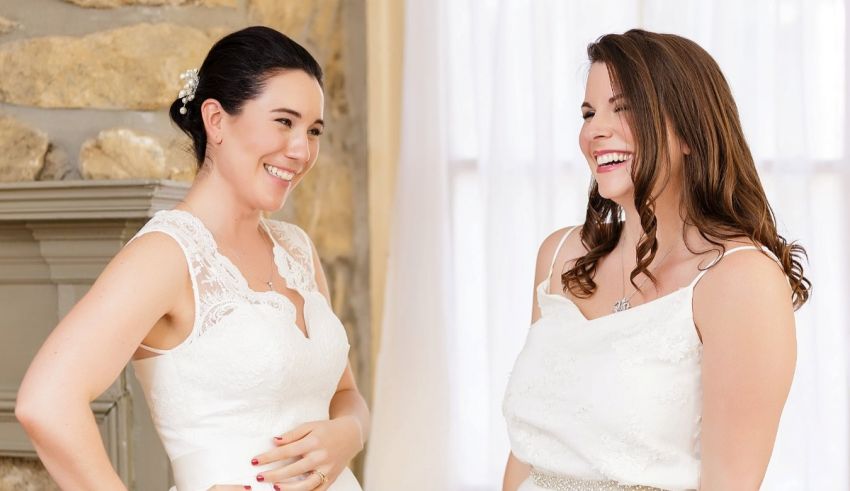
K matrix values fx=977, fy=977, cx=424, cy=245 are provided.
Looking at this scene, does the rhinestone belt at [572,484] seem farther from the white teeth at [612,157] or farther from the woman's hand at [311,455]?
the white teeth at [612,157]

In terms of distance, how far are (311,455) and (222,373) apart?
24cm

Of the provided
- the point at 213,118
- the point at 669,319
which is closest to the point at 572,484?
the point at 669,319

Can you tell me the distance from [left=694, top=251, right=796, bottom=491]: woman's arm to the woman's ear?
96cm

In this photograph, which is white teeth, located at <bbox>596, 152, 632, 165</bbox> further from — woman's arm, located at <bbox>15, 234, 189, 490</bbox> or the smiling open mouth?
woman's arm, located at <bbox>15, 234, 189, 490</bbox>

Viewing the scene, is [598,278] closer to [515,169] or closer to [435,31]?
[515,169]

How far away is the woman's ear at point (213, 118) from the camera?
1875 millimetres

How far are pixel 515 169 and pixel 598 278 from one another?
1.42 metres

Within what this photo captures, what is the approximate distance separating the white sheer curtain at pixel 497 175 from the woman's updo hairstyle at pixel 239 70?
136 centimetres

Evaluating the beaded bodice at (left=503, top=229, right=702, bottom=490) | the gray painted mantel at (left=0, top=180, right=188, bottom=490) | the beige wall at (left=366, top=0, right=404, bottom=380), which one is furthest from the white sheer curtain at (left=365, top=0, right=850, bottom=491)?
the beaded bodice at (left=503, top=229, right=702, bottom=490)

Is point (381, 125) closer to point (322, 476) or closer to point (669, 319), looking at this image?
point (322, 476)

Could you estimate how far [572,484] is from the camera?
1.72 m

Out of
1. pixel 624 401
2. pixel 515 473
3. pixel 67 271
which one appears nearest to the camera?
pixel 624 401

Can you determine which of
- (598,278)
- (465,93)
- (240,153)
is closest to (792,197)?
(465,93)

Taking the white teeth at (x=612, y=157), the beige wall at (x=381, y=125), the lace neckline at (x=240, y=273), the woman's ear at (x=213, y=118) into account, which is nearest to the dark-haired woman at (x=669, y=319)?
the white teeth at (x=612, y=157)
